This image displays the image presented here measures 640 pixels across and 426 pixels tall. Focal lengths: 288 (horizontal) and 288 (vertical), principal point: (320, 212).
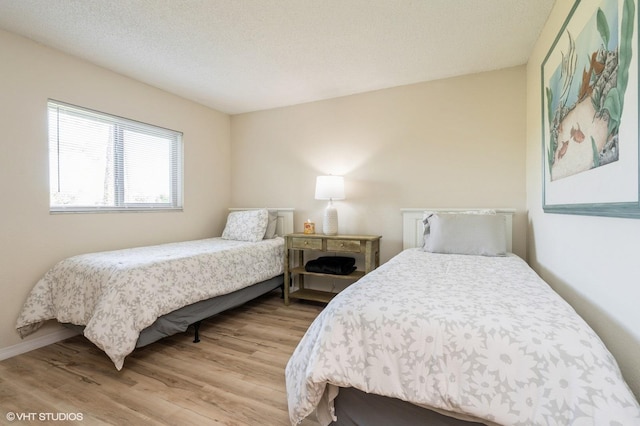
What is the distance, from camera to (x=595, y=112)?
3.92 ft

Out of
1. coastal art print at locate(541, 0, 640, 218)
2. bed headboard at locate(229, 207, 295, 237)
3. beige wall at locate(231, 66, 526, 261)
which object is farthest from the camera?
bed headboard at locate(229, 207, 295, 237)

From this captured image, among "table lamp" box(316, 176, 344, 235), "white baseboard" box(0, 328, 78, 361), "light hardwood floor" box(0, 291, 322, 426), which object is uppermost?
"table lamp" box(316, 176, 344, 235)

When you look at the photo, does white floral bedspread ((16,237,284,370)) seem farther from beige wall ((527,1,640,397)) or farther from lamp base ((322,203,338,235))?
beige wall ((527,1,640,397))

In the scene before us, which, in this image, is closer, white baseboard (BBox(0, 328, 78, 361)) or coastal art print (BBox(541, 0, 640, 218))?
coastal art print (BBox(541, 0, 640, 218))

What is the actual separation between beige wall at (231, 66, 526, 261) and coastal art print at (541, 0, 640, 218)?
3.05 feet

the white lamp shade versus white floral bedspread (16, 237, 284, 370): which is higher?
the white lamp shade

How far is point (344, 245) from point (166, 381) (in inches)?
71.3

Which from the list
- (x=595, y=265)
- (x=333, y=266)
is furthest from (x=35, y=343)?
(x=595, y=265)

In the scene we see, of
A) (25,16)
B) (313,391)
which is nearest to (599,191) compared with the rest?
(313,391)

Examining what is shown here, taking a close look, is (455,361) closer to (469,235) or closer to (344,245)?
(469,235)

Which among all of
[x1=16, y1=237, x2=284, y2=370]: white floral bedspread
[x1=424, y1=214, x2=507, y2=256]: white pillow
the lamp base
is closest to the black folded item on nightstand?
the lamp base

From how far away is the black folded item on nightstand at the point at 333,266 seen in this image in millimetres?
2936

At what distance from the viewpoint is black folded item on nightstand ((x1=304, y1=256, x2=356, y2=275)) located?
2.94 m

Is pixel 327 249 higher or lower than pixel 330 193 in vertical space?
lower
